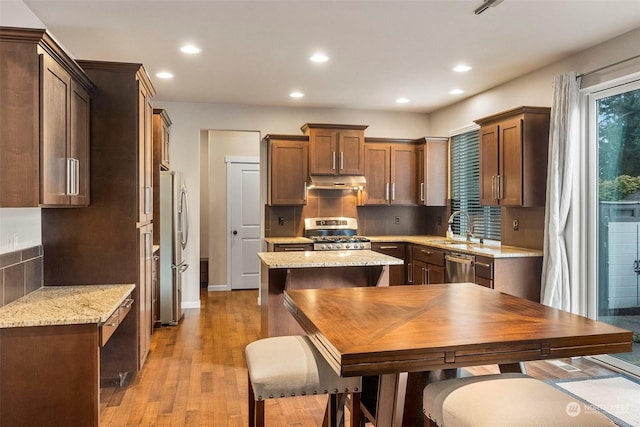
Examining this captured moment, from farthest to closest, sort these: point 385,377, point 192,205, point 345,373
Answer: point 192,205 → point 385,377 → point 345,373

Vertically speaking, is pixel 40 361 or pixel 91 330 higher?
pixel 91 330

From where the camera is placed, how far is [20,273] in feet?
9.25

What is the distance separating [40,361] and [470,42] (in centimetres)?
373

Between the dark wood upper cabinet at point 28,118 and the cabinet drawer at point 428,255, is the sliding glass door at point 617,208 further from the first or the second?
the dark wood upper cabinet at point 28,118

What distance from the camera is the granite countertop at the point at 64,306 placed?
7.69ft

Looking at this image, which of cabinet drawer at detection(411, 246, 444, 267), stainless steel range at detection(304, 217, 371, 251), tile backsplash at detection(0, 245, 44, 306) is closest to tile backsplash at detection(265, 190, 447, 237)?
stainless steel range at detection(304, 217, 371, 251)

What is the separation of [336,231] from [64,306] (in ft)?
13.8

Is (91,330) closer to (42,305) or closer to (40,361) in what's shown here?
(40,361)

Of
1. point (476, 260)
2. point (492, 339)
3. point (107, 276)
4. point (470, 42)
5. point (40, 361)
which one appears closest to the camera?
point (492, 339)

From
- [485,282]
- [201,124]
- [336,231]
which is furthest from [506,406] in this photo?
[201,124]

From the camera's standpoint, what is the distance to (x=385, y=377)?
2.03m

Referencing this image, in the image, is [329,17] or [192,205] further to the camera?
[192,205]

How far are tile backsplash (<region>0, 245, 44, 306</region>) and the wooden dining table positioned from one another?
5.29ft

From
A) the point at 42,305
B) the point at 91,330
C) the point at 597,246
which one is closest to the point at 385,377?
the point at 91,330
